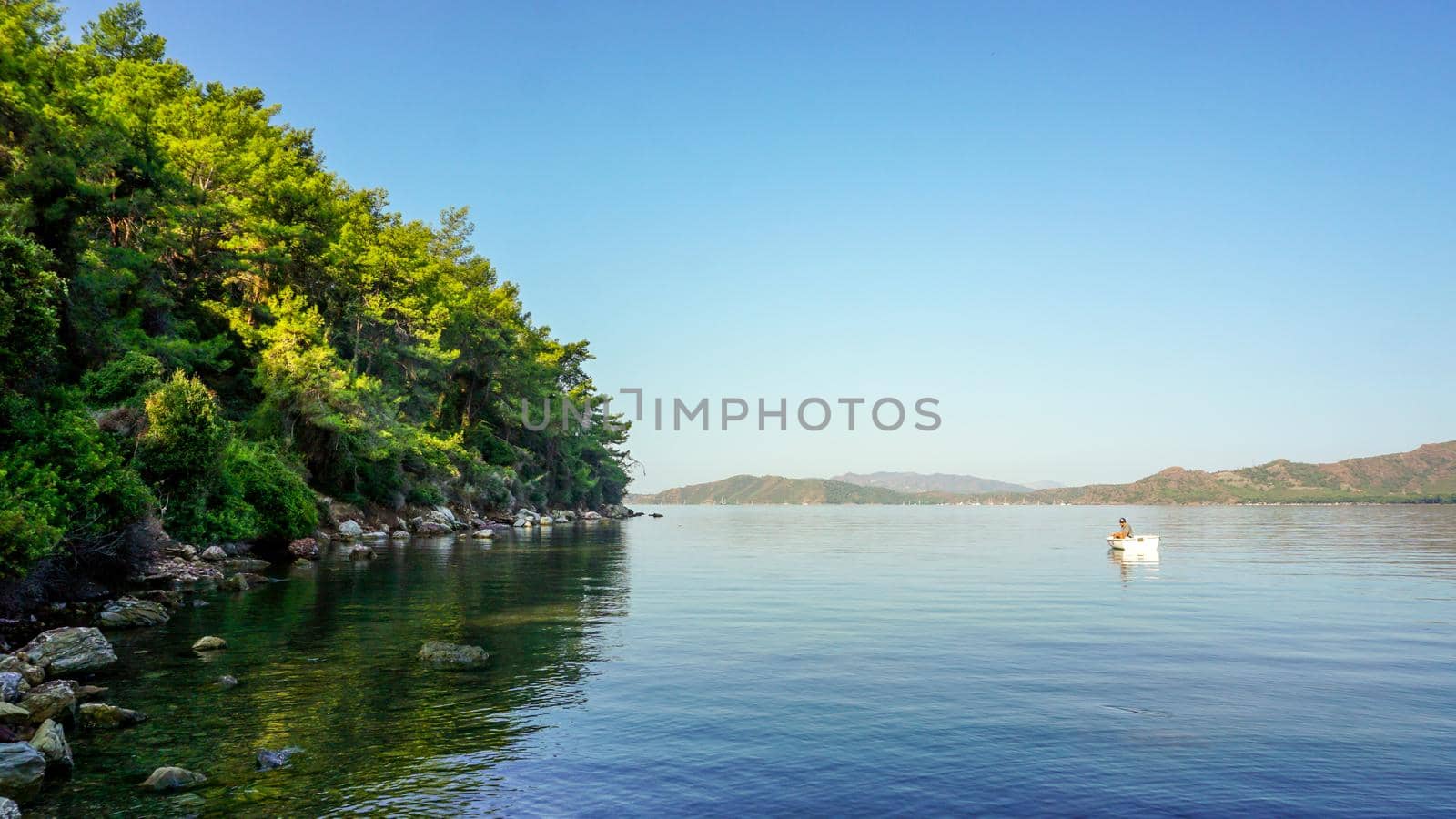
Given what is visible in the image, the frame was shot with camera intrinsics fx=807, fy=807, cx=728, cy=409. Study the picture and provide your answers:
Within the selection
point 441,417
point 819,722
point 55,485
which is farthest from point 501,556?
point 441,417

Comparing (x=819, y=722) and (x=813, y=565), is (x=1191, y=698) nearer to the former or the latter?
(x=819, y=722)

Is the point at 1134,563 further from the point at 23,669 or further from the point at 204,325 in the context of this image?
the point at 204,325

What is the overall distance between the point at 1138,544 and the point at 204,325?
6227cm

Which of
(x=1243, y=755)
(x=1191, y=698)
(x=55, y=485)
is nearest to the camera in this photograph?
(x=1243, y=755)

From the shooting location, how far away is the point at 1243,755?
11922 mm

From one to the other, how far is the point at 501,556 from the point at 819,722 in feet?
115

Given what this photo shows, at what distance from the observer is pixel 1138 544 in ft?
164

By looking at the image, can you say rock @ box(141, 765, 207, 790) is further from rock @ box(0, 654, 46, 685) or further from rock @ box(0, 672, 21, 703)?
rock @ box(0, 654, 46, 685)

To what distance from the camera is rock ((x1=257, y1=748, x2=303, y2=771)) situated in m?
10.8

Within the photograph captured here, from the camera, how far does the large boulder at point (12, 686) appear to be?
1247 centimetres

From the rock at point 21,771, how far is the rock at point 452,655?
298 inches

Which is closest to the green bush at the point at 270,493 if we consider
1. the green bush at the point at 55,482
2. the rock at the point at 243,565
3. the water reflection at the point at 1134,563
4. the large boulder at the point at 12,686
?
the rock at the point at 243,565

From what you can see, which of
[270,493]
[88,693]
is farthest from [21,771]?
[270,493]

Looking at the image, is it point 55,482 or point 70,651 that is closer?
point 70,651
